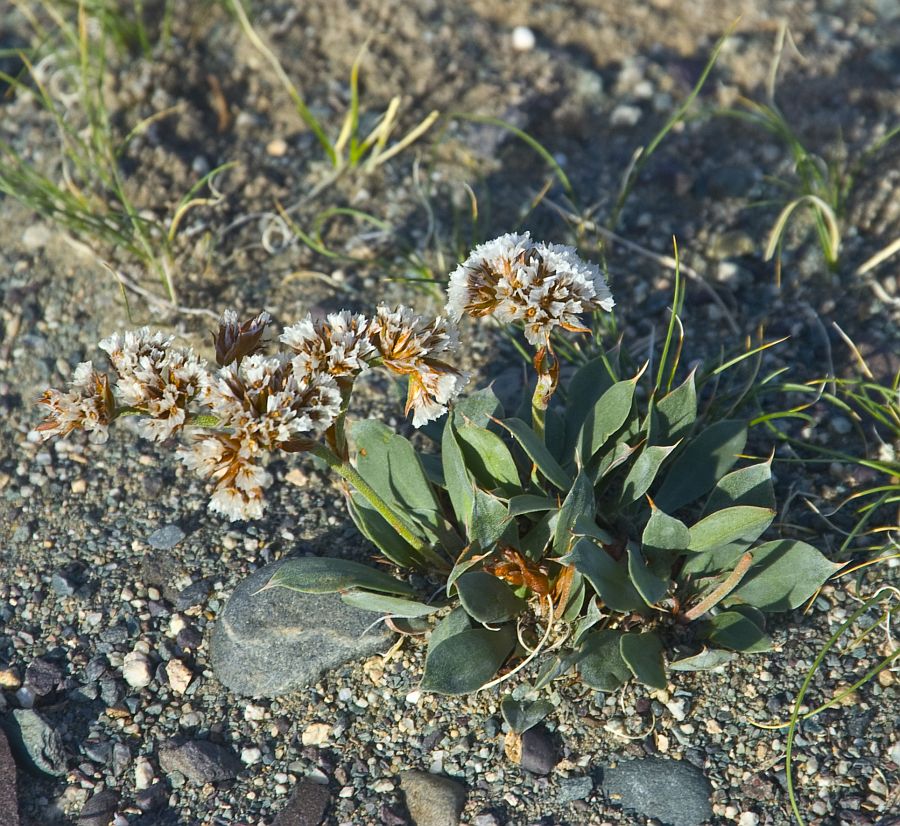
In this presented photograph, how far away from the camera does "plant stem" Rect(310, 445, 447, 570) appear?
2.61 metres

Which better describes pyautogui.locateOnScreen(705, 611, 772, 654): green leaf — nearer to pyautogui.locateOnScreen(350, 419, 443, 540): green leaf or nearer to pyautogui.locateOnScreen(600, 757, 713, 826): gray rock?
pyautogui.locateOnScreen(600, 757, 713, 826): gray rock

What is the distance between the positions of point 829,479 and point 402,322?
187 cm

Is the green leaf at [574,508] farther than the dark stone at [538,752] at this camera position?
No

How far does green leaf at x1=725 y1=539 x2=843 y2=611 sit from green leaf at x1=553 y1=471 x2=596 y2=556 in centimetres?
57

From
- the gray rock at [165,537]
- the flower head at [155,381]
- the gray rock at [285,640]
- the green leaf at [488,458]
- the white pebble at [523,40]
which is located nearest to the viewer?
the flower head at [155,381]

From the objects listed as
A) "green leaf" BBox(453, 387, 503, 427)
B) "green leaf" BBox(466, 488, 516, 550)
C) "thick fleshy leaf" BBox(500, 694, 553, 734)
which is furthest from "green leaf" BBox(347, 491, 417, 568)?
"thick fleshy leaf" BBox(500, 694, 553, 734)

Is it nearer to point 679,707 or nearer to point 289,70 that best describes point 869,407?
point 679,707

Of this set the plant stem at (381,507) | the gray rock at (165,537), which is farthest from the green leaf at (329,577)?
the gray rock at (165,537)

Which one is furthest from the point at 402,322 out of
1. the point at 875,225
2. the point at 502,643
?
the point at 875,225

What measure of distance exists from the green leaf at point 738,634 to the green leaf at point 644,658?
0.62 feet

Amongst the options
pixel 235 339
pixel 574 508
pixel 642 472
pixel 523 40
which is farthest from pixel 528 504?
pixel 523 40

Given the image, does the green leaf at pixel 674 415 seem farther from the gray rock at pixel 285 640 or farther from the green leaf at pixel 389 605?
the gray rock at pixel 285 640

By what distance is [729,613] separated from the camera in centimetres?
300

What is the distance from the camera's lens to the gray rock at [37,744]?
300 centimetres
